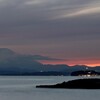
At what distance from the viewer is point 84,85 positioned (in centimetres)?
9856

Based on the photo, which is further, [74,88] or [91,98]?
[74,88]

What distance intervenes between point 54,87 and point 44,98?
29004 millimetres

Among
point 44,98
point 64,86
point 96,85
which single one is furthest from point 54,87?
point 44,98

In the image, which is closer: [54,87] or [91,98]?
[91,98]

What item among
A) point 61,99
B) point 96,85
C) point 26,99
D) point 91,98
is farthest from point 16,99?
point 96,85

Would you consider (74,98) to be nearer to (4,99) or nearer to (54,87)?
(4,99)

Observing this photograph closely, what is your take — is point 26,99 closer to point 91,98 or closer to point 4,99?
point 4,99

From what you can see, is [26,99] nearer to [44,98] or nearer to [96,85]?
[44,98]

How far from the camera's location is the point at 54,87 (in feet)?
336

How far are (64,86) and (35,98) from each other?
28105 millimetres

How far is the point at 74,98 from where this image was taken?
73.6 metres

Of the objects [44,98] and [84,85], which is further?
[84,85]

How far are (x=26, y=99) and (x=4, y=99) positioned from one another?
11.1 feet

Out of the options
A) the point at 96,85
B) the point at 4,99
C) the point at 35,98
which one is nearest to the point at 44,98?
the point at 35,98
